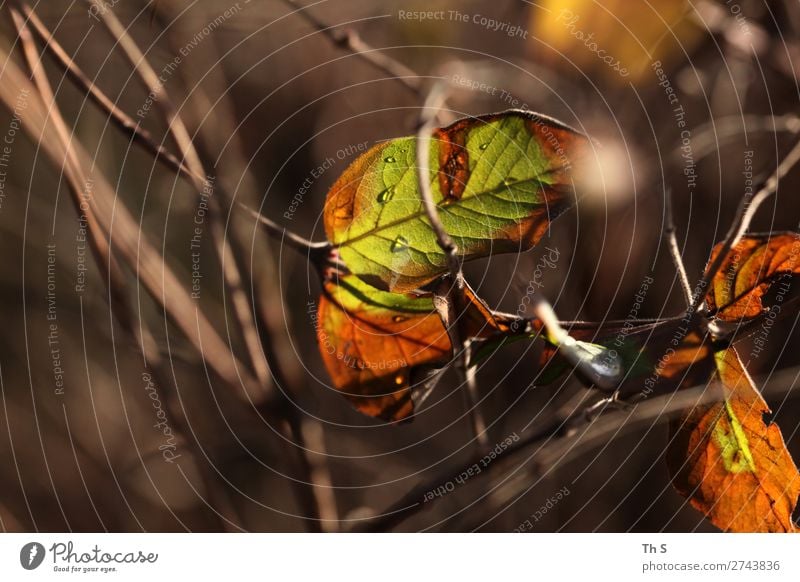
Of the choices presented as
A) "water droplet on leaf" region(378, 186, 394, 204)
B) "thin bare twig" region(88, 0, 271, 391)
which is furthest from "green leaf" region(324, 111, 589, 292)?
"thin bare twig" region(88, 0, 271, 391)

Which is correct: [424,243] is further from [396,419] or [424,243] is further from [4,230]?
[4,230]

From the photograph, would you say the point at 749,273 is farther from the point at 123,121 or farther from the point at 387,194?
the point at 123,121

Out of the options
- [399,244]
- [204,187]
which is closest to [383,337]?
[399,244]

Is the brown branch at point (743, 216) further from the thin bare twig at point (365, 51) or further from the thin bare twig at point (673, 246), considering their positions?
the thin bare twig at point (365, 51)

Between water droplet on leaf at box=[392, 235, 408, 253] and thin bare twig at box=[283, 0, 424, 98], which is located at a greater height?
thin bare twig at box=[283, 0, 424, 98]

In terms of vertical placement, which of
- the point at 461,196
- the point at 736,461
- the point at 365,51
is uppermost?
the point at 365,51

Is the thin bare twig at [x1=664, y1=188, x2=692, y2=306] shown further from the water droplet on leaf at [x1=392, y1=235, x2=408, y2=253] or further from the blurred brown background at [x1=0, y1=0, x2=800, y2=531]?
the water droplet on leaf at [x1=392, y1=235, x2=408, y2=253]
